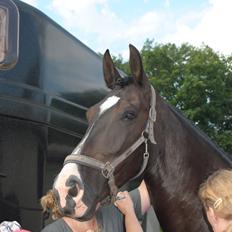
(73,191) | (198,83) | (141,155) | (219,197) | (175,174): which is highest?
(198,83)

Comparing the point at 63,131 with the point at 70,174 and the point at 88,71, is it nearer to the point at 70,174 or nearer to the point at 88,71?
the point at 88,71

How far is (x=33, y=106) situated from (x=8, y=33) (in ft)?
1.86

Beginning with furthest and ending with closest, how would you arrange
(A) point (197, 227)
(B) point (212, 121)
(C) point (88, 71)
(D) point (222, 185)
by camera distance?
(B) point (212, 121) < (C) point (88, 71) < (A) point (197, 227) < (D) point (222, 185)

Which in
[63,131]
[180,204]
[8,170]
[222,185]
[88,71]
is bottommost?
[222,185]

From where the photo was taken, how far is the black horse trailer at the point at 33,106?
3615mm

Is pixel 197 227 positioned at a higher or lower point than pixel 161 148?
lower

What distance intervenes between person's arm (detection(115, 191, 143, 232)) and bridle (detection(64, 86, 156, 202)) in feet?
0.30

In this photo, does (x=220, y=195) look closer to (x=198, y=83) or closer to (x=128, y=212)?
(x=128, y=212)

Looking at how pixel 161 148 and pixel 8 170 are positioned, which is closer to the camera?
pixel 161 148

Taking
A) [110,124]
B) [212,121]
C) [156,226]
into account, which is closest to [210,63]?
[212,121]

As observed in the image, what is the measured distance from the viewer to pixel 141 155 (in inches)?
128

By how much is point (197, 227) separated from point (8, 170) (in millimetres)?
1372

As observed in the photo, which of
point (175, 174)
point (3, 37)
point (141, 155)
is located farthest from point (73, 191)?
point (3, 37)

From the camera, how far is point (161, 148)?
337 centimetres
